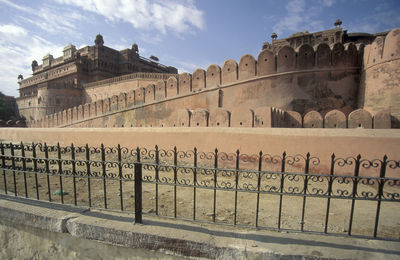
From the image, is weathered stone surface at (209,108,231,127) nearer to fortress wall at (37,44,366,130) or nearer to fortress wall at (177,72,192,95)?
fortress wall at (37,44,366,130)

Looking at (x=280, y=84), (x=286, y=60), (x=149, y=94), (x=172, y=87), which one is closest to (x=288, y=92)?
(x=280, y=84)

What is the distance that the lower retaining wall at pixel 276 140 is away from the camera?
4141mm

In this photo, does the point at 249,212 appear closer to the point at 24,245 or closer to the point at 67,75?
the point at 24,245

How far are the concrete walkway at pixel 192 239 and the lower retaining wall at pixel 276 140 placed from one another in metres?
3.07

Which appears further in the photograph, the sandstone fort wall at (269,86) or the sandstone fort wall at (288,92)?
the sandstone fort wall at (269,86)

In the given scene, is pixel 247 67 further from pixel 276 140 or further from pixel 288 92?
pixel 276 140

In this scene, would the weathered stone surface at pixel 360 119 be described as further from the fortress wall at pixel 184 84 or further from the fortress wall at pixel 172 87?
the fortress wall at pixel 172 87

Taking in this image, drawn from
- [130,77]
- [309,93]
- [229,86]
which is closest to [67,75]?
[130,77]

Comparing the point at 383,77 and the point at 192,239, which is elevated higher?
the point at 383,77

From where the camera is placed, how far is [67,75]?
26281 millimetres

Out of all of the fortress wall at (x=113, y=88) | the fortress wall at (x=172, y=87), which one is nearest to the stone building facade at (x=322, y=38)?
the fortress wall at (x=172, y=87)

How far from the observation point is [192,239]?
5.96ft

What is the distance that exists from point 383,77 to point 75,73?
3000cm

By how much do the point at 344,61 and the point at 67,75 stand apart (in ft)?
101
